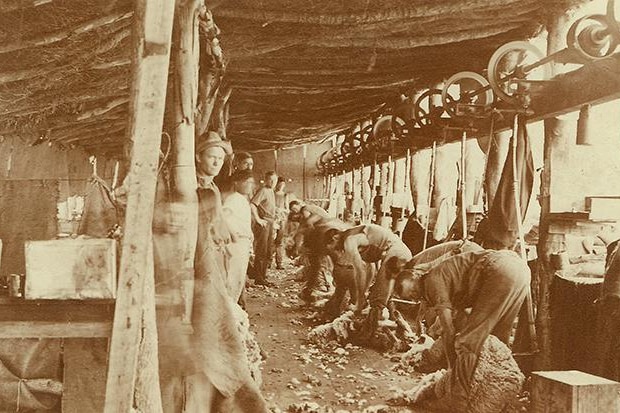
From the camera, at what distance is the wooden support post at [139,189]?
3.02m

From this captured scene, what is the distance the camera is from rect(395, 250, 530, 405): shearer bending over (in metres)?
5.44

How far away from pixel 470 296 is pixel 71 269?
3.85 meters

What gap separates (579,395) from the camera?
241 cm

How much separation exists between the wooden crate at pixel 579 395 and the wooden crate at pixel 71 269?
6.83 feet

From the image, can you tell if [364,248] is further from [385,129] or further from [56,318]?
[56,318]

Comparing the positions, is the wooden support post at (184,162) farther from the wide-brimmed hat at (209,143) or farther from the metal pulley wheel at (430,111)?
the metal pulley wheel at (430,111)

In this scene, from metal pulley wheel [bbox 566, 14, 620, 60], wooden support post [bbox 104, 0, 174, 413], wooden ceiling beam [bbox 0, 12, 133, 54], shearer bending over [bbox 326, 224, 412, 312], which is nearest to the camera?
wooden support post [bbox 104, 0, 174, 413]

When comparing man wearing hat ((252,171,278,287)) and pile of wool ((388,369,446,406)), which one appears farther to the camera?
man wearing hat ((252,171,278,287))

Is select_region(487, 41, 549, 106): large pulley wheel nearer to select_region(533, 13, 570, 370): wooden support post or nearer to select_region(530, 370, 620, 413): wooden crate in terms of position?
select_region(533, 13, 570, 370): wooden support post

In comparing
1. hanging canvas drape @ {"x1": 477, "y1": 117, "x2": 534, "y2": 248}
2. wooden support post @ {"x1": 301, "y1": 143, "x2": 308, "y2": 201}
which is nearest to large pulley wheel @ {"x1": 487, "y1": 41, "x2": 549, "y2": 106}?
hanging canvas drape @ {"x1": 477, "y1": 117, "x2": 534, "y2": 248}

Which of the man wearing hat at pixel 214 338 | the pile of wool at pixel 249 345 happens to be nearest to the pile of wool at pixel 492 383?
the pile of wool at pixel 249 345

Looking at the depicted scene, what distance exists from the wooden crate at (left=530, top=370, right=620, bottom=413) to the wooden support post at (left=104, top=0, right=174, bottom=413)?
1918mm

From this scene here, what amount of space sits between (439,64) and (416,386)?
486 centimetres

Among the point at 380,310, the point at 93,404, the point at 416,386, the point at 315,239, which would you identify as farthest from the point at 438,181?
the point at 93,404
